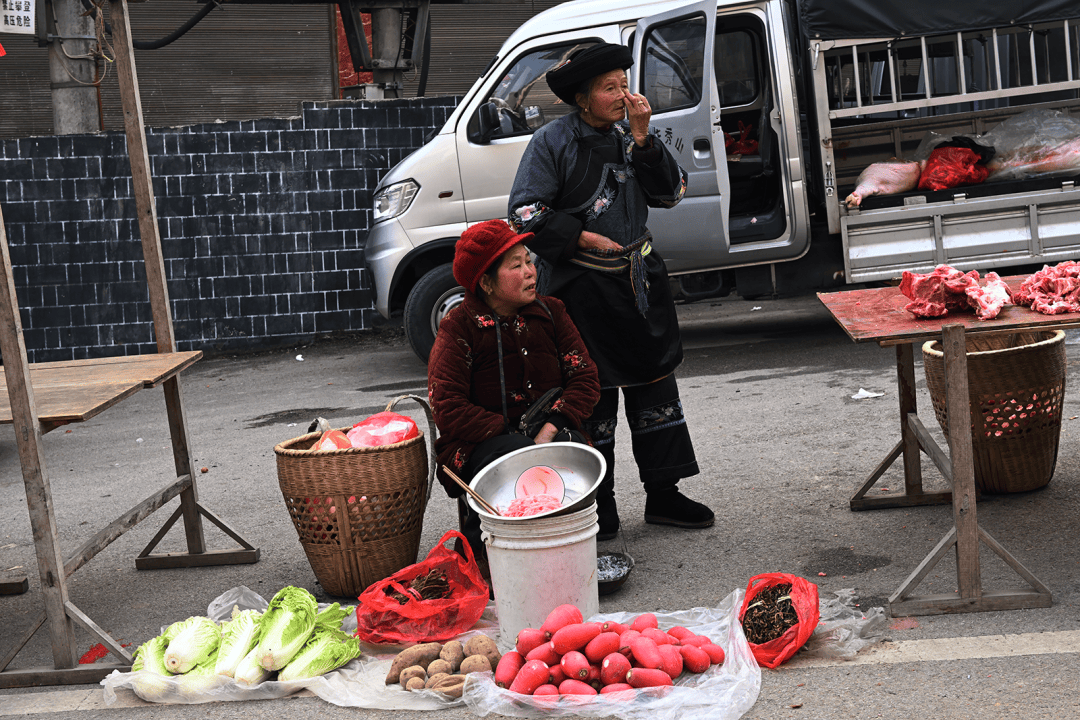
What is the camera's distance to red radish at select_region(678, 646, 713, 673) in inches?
122

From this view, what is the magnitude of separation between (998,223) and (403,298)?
15.3ft

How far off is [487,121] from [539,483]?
16.6 ft

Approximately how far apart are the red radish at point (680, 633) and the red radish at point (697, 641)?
0.06ft

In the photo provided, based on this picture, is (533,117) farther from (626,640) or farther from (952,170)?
(626,640)

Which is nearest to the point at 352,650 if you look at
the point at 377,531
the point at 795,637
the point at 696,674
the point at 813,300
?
the point at 377,531

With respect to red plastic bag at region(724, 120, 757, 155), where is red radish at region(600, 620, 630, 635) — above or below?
below

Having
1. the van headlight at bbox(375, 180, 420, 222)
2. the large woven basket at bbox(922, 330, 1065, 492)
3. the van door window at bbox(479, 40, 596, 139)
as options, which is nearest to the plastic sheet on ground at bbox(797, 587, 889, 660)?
the large woven basket at bbox(922, 330, 1065, 492)

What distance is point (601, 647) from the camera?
120 inches

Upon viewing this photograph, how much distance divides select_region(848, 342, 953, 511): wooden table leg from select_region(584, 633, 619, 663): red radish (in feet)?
6.11

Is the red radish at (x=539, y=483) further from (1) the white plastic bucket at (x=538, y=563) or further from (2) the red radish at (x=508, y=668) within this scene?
(2) the red radish at (x=508, y=668)

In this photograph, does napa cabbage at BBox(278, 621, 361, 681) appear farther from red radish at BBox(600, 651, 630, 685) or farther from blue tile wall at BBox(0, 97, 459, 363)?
blue tile wall at BBox(0, 97, 459, 363)

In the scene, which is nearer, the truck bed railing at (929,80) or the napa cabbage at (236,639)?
the napa cabbage at (236,639)

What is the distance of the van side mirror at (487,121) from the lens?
8008 mm

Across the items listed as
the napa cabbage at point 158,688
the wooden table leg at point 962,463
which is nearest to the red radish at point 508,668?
the napa cabbage at point 158,688
